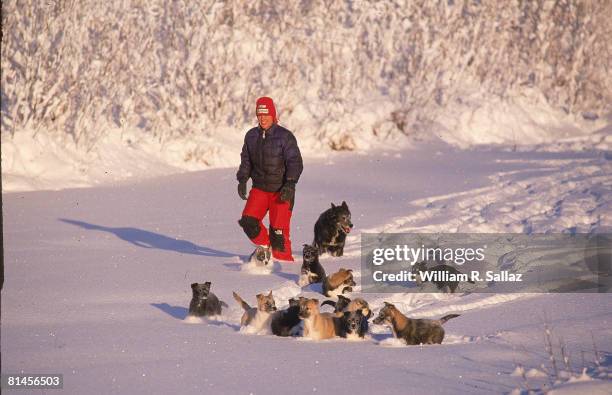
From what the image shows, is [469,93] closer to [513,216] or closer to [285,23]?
[285,23]

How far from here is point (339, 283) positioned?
404 inches

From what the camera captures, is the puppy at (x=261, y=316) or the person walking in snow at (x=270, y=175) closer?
the puppy at (x=261, y=316)

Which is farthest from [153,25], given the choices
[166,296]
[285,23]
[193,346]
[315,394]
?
[315,394]

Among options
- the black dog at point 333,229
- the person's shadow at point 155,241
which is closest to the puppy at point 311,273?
the black dog at point 333,229

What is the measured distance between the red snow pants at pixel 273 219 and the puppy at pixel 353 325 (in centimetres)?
362

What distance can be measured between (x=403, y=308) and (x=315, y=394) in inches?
137

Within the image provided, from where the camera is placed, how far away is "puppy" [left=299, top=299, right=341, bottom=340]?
8.35 metres

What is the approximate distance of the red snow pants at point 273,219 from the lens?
39.3 feet

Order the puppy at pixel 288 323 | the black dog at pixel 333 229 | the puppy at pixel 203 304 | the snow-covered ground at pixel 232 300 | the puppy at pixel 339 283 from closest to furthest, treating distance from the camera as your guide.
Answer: the snow-covered ground at pixel 232 300
the puppy at pixel 288 323
the puppy at pixel 203 304
the puppy at pixel 339 283
the black dog at pixel 333 229

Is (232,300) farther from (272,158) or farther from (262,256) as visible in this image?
(272,158)

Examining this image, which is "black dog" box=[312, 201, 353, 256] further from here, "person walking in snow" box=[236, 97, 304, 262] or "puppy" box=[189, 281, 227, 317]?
"puppy" box=[189, 281, 227, 317]

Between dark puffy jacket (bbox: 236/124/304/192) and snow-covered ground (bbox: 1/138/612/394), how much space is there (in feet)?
3.30

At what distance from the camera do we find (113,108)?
23.7 m

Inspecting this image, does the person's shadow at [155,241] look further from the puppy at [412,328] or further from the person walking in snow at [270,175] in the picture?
the puppy at [412,328]
